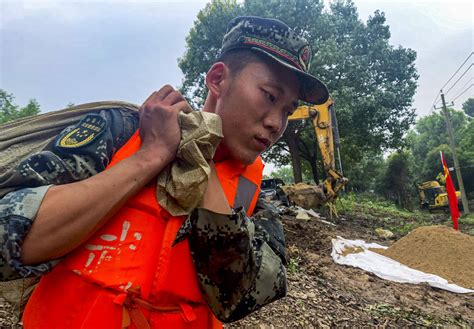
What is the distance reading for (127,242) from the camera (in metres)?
0.84

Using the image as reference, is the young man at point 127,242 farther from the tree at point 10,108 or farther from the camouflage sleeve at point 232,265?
the tree at point 10,108

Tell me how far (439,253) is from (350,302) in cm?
335

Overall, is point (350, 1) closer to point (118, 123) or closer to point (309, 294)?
point (309, 294)

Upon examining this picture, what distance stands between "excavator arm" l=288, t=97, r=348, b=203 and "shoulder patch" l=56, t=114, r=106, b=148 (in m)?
9.05

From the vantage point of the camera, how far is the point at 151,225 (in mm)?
864

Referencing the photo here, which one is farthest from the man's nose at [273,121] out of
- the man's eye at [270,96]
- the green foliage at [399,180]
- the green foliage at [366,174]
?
the green foliage at [399,180]

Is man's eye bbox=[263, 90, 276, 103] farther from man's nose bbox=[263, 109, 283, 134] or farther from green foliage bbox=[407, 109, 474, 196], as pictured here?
green foliage bbox=[407, 109, 474, 196]

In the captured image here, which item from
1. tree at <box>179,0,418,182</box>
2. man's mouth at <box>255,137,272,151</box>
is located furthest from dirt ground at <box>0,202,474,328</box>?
tree at <box>179,0,418,182</box>

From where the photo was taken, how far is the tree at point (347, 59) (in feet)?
42.1

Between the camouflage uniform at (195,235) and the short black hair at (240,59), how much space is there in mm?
505

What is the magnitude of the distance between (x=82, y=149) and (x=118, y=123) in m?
0.17

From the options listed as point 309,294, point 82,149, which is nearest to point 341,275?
point 309,294

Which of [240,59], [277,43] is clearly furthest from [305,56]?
[240,59]

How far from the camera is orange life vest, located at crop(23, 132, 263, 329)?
79cm
